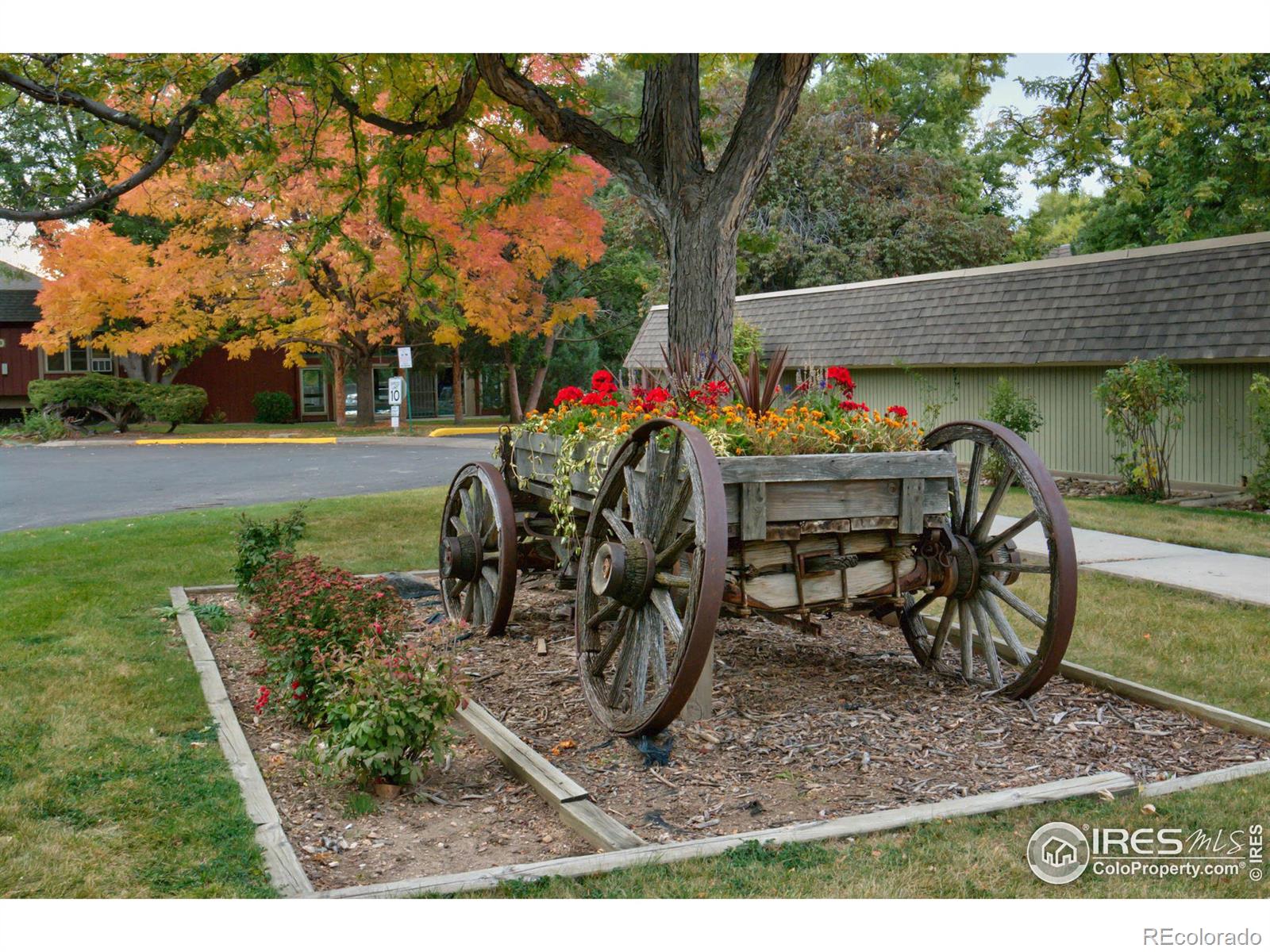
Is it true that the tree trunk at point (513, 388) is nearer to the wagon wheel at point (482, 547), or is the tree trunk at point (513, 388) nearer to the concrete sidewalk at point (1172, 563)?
the concrete sidewalk at point (1172, 563)

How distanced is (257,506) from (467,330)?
17989 mm

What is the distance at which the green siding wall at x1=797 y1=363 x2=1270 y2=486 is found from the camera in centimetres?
1300

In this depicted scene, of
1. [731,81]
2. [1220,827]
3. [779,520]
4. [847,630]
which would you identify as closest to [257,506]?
[847,630]

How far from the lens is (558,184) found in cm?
2516

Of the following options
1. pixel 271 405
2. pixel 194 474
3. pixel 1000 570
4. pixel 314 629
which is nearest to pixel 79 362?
pixel 271 405

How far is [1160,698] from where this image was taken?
5.30m

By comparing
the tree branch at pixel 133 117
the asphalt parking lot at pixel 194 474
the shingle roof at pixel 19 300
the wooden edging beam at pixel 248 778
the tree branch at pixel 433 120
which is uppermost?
the shingle roof at pixel 19 300

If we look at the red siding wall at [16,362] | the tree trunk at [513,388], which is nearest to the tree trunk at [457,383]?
the tree trunk at [513,388]

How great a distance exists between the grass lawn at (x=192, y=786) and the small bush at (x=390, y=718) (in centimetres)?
46

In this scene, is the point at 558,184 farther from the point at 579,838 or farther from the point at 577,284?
the point at 579,838

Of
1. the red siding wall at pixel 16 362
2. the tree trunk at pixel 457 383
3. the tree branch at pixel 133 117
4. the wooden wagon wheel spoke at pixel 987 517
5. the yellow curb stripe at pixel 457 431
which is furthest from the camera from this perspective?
the red siding wall at pixel 16 362

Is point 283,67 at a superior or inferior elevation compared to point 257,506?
superior

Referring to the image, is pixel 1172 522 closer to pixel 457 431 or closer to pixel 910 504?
pixel 910 504

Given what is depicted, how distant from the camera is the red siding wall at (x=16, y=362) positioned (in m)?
35.5
